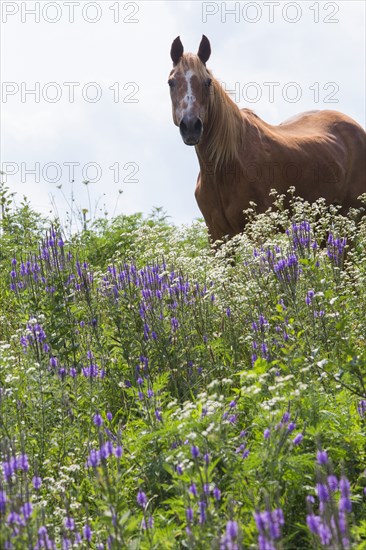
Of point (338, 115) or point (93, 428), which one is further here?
point (338, 115)

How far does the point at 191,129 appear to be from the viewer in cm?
760

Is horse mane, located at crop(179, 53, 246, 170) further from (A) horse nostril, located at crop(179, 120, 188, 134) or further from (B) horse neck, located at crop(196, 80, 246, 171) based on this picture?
(A) horse nostril, located at crop(179, 120, 188, 134)

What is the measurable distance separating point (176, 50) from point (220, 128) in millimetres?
905

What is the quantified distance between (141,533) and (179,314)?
8.42 ft

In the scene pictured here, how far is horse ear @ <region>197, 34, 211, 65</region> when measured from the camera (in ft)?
27.5

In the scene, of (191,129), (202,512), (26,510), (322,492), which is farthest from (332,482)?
(191,129)

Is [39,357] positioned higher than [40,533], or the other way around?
[39,357]

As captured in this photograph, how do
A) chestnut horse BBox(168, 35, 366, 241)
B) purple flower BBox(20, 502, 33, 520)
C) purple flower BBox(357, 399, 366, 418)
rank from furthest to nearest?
chestnut horse BBox(168, 35, 366, 241) → purple flower BBox(357, 399, 366, 418) → purple flower BBox(20, 502, 33, 520)

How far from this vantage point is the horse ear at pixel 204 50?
→ 8367mm

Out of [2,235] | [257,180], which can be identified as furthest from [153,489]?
[2,235]

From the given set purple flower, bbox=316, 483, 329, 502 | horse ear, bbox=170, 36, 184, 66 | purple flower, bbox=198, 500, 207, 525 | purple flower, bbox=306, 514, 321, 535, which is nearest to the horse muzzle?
horse ear, bbox=170, 36, 184, 66

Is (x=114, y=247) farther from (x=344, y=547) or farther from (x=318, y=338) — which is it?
(x=344, y=547)

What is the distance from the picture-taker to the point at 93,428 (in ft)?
14.3

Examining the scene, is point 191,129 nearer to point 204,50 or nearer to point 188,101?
point 188,101
